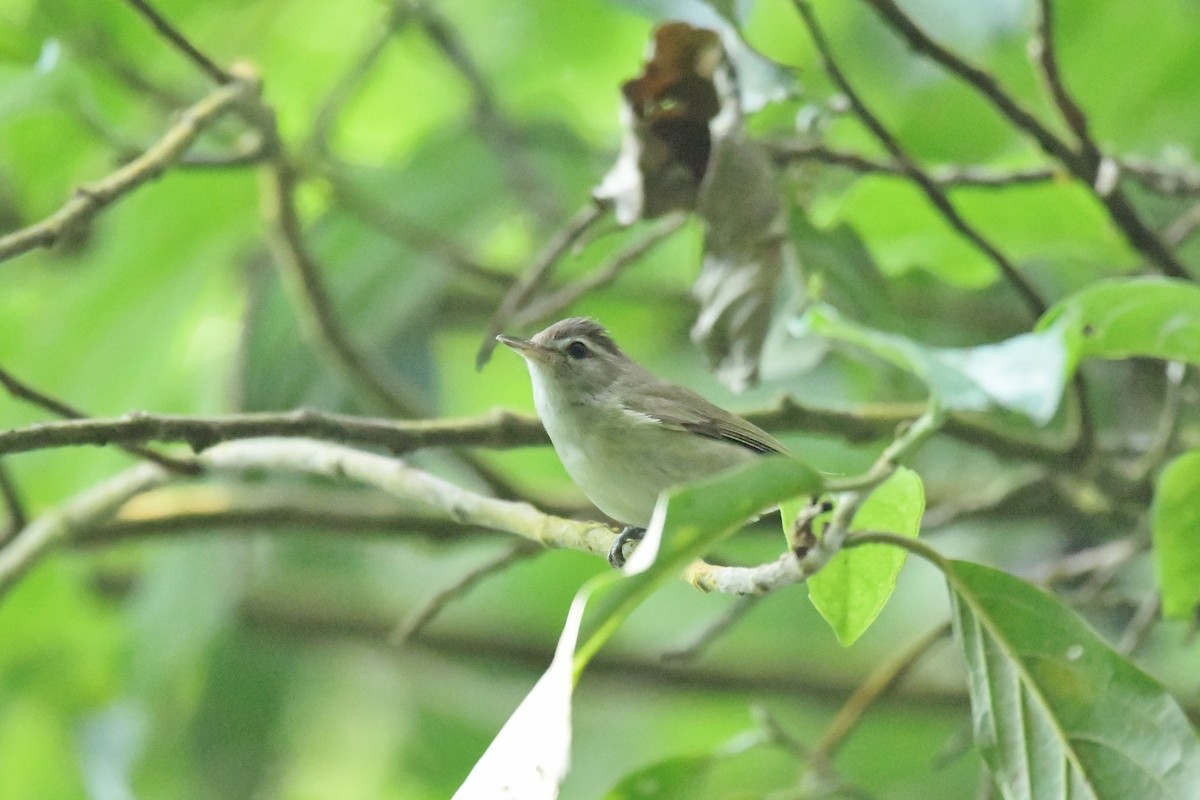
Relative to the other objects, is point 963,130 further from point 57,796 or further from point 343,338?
point 57,796

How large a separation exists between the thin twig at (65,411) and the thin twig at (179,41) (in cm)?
70

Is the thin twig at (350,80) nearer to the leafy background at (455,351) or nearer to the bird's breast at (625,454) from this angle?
the leafy background at (455,351)

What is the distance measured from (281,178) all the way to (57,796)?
219 cm

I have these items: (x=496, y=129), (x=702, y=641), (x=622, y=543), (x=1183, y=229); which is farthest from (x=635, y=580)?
(x=496, y=129)

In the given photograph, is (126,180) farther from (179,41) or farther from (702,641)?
(702,641)

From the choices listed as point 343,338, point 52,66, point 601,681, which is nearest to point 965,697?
point 601,681

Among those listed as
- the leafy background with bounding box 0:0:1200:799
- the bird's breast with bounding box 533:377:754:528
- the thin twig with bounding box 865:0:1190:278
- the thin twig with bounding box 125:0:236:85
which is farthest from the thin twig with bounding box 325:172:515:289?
the thin twig with bounding box 865:0:1190:278

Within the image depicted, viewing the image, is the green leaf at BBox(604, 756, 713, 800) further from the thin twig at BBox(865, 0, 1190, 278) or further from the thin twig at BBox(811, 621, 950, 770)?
the thin twig at BBox(865, 0, 1190, 278)

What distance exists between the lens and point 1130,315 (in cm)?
179

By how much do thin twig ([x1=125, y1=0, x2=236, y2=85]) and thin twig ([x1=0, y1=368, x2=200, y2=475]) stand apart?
70cm

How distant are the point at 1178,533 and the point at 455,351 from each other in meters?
3.46

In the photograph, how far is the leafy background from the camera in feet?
11.2

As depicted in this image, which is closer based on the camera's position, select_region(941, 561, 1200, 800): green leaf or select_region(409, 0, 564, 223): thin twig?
select_region(941, 561, 1200, 800): green leaf

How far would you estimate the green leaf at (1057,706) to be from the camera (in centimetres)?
190
